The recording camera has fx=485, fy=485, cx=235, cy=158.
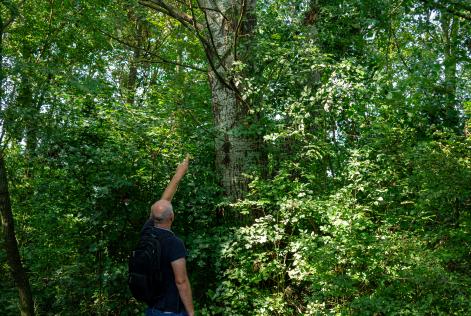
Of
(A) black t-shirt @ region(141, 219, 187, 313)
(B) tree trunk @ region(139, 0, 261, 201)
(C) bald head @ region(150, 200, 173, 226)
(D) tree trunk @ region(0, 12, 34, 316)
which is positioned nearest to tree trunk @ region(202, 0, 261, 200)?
(B) tree trunk @ region(139, 0, 261, 201)

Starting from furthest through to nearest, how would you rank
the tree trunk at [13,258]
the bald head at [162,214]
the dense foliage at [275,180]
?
the tree trunk at [13,258], the dense foliage at [275,180], the bald head at [162,214]

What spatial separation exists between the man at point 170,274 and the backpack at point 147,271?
0.05m

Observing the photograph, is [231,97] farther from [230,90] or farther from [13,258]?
[13,258]

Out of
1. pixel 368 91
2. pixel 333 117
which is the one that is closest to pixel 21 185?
pixel 333 117

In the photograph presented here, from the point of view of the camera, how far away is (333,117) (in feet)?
24.9

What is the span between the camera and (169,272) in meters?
4.42

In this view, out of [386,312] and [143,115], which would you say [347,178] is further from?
[143,115]

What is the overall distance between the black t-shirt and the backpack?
0.05 meters

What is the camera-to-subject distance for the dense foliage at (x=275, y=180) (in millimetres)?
6297

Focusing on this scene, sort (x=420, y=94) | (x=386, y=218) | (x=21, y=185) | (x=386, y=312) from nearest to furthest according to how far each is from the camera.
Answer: (x=386, y=312) → (x=386, y=218) → (x=420, y=94) → (x=21, y=185)

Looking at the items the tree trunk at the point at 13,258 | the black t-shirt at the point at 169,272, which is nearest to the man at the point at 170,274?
the black t-shirt at the point at 169,272

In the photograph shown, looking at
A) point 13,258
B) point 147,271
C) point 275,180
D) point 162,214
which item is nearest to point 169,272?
point 147,271

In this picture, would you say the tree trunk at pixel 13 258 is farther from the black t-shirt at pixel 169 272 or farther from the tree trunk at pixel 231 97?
the black t-shirt at pixel 169 272

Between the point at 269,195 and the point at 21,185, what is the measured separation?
5.60 metres
